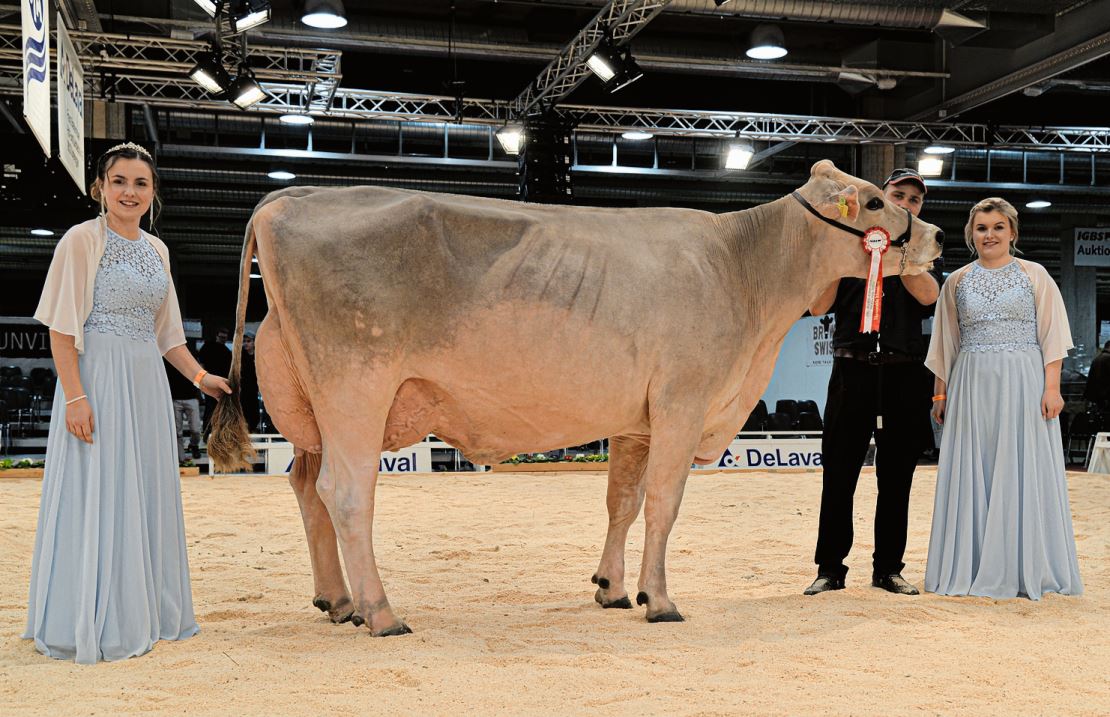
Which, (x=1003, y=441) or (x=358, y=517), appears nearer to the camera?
(x=358, y=517)

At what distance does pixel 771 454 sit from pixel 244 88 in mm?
7842

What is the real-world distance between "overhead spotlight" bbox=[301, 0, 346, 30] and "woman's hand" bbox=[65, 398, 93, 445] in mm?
9304

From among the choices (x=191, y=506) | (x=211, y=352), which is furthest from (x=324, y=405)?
(x=211, y=352)

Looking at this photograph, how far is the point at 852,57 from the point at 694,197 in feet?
21.4

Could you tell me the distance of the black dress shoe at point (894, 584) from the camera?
5.36m

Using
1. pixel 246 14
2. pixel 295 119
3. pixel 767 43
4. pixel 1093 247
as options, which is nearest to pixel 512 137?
pixel 295 119

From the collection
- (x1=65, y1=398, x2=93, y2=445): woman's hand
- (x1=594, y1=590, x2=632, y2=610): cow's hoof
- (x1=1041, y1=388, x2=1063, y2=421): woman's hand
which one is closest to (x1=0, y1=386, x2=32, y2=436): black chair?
(x1=65, y1=398, x2=93, y2=445): woman's hand

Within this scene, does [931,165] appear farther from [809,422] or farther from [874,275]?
[874,275]

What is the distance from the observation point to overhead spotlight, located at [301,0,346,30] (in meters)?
12.2

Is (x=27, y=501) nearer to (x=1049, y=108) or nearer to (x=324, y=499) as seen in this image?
(x=324, y=499)

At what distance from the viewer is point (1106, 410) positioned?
16922 millimetres

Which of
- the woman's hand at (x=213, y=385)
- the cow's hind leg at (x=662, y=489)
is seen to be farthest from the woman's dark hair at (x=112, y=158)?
the cow's hind leg at (x=662, y=489)

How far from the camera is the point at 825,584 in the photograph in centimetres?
539

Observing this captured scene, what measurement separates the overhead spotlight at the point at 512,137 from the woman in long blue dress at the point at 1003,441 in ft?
32.7
